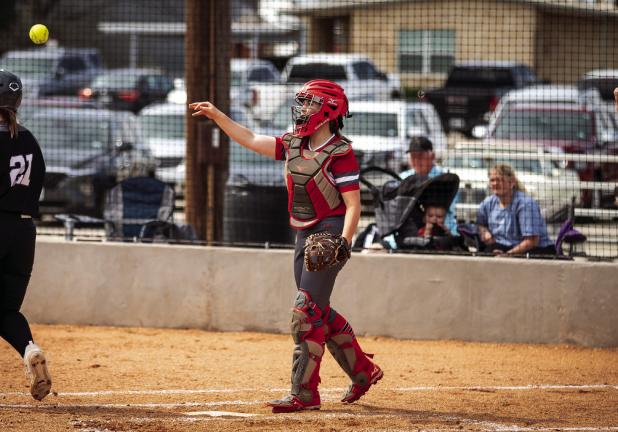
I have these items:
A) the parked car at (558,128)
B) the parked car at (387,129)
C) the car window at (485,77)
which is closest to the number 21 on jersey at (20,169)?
the parked car at (387,129)

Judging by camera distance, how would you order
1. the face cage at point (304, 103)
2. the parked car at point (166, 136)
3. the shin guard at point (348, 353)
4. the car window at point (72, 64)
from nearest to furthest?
the face cage at point (304, 103) → the shin guard at point (348, 353) → the parked car at point (166, 136) → the car window at point (72, 64)

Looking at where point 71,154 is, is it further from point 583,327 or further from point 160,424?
point 160,424

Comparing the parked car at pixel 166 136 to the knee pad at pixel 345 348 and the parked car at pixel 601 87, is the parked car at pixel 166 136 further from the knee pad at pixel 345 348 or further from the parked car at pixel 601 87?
the knee pad at pixel 345 348

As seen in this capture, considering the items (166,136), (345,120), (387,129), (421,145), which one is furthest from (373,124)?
(421,145)

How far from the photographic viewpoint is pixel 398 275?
959 centimetres

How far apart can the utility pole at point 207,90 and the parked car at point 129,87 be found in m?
11.7

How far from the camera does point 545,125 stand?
1622 cm

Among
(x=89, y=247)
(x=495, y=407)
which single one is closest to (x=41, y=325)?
(x=89, y=247)

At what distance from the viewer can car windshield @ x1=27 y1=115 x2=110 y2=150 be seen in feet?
49.8

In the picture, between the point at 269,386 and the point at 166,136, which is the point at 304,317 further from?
the point at 166,136

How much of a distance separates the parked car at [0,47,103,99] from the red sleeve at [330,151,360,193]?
1762 centimetres

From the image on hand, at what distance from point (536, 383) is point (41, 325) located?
4.67 m

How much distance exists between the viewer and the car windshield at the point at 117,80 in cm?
2684

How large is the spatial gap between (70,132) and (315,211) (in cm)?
973
